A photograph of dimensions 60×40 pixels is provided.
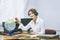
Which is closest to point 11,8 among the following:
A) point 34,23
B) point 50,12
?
point 50,12

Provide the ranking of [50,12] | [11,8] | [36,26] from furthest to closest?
[11,8]
[50,12]
[36,26]

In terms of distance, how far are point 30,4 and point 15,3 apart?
46 cm

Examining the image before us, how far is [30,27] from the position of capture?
295 cm

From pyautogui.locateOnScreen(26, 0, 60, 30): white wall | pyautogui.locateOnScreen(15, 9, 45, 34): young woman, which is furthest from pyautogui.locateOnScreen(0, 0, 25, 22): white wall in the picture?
pyautogui.locateOnScreen(15, 9, 45, 34): young woman

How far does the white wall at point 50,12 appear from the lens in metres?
3.91

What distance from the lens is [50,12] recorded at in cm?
398

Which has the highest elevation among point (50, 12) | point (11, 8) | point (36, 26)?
point (11, 8)

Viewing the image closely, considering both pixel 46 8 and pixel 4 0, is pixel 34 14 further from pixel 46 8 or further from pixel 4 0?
pixel 4 0

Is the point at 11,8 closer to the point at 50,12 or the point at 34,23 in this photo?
the point at 50,12

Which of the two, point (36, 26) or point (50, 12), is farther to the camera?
point (50, 12)

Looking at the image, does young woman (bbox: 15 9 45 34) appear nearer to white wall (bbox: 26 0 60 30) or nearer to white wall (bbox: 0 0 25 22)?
white wall (bbox: 26 0 60 30)

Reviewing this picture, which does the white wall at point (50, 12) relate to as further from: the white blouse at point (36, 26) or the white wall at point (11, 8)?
the white blouse at point (36, 26)

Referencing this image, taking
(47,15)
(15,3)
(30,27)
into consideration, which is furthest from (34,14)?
(15,3)

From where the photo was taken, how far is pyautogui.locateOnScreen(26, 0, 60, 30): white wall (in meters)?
3.91
